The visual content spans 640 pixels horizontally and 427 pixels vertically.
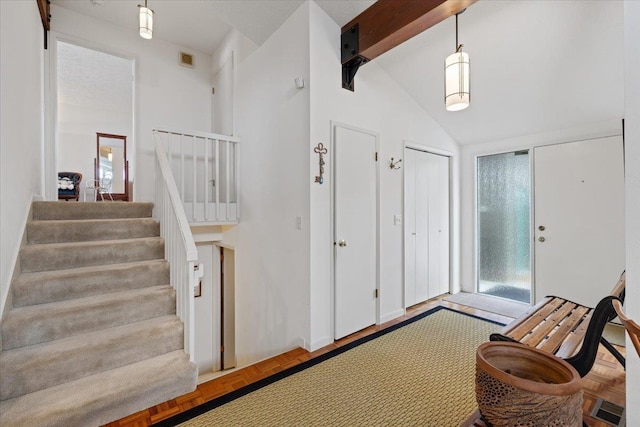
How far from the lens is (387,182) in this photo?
10.7ft

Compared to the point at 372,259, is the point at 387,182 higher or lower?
higher

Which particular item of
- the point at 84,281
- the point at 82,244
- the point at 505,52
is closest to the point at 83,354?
the point at 84,281

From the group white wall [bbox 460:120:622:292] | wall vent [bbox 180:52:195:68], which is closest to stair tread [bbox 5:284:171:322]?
wall vent [bbox 180:52:195:68]

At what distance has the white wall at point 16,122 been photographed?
182 cm

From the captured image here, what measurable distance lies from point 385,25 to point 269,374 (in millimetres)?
2972

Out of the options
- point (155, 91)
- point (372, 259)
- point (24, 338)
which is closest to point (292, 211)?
point (372, 259)

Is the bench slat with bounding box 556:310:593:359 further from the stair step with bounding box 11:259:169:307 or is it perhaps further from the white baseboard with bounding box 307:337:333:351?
the stair step with bounding box 11:259:169:307

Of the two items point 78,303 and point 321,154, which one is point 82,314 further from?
point 321,154

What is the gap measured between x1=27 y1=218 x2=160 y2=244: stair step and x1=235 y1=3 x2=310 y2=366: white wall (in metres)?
1.09

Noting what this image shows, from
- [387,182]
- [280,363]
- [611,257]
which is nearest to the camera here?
[280,363]

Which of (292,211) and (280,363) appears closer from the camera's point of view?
(280,363)

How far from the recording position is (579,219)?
3.20 m

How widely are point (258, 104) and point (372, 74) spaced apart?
1.33 meters

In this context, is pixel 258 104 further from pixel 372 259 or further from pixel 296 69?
pixel 372 259
